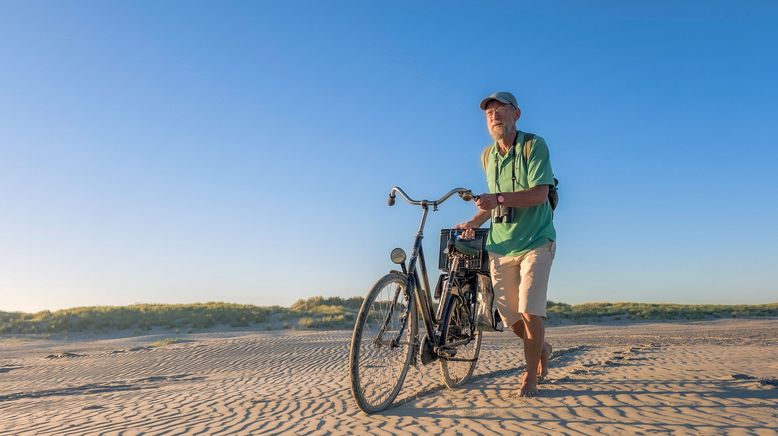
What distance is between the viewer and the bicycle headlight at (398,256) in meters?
4.77

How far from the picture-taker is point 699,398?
4.93 m

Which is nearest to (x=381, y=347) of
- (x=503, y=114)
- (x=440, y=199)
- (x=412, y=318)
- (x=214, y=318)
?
(x=412, y=318)

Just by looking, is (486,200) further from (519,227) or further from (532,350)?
(532,350)

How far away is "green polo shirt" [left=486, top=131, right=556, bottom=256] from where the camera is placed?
4.87 meters

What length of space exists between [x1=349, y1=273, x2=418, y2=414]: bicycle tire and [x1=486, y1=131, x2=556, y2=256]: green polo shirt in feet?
3.00

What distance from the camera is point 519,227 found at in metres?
5.04

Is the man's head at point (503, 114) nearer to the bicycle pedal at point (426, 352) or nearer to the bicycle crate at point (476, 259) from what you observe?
the bicycle crate at point (476, 259)

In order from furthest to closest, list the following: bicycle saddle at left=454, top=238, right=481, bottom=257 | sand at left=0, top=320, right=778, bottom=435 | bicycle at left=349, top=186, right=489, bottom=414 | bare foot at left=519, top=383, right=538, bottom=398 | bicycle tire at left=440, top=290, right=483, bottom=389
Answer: bicycle saddle at left=454, top=238, right=481, bottom=257
bicycle tire at left=440, top=290, right=483, bottom=389
bare foot at left=519, top=383, right=538, bottom=398
bicycle at left=349, top=186, right=489, bottom=414
sand at left=0, top=320, right=778, bottom=435

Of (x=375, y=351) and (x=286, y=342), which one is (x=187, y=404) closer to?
(x=375, y=351)

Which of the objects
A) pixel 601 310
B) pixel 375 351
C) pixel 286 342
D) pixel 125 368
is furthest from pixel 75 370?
pixel 601 310

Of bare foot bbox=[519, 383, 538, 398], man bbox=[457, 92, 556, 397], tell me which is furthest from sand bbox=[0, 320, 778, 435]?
man bbox=[457, 92, 556, 397]

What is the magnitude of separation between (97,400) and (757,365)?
22.8 feet

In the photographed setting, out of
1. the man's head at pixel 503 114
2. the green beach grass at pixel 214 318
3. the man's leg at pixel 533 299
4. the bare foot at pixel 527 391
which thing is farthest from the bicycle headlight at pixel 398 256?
the green beach grass at pixel 214 318

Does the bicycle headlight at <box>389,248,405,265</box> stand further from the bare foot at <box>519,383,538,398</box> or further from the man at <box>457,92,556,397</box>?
the bare foot at <box>519,383,538,398</box>
